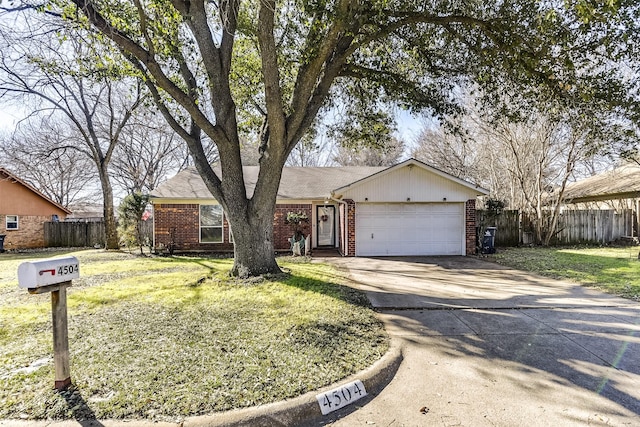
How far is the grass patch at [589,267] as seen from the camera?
24.4 ft

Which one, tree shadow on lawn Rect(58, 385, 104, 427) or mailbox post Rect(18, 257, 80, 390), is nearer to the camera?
tree shadow on lawn Rect(58, 385, 104, 427)

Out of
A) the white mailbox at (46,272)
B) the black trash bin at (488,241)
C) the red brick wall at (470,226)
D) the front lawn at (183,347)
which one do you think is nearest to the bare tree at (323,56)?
the front lawn at (183,347)

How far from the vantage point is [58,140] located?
20.0 meters

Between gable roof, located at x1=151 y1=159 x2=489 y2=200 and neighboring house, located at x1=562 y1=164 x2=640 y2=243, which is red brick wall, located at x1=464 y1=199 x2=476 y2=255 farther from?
neighboring house, located at x1=562 y1=164 x2=640 y2=243

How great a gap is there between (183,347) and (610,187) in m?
20.2

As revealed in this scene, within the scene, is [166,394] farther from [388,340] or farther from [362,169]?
[362,169]

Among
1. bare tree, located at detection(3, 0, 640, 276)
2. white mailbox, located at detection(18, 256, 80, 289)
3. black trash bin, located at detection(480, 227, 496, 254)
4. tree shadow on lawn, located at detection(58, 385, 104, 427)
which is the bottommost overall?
tree shadow on lawn, located at detection(58, 385, 104, 427)

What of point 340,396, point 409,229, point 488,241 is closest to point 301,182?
point 409,229

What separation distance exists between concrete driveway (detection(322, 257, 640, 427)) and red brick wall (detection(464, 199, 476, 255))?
5675 mm

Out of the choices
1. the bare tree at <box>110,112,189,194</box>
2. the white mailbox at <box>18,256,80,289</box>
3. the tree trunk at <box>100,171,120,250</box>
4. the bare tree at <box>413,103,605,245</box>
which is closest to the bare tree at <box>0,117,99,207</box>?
the bare tree at <box>110,112,189,194</box>

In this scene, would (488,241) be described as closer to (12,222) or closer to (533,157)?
(533,157)

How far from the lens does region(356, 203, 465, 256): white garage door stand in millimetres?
12891

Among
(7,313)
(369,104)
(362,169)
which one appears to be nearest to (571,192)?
(362,169)

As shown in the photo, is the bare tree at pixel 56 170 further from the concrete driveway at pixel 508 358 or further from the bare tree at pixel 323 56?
the concrete driveway at pixel 508 358
